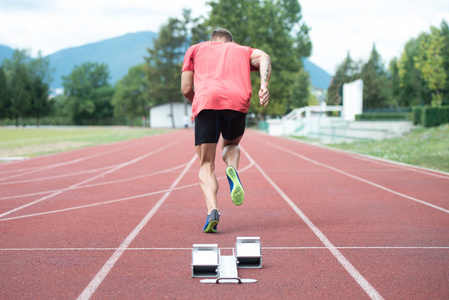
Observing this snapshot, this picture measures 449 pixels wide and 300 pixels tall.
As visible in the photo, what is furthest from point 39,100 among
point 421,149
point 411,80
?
point 421,149

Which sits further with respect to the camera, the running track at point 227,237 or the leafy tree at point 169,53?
the leafy tree at point 169,53

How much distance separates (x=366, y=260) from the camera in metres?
3.92

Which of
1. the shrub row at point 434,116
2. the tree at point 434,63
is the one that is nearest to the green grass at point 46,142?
the shrub row at point 434,116

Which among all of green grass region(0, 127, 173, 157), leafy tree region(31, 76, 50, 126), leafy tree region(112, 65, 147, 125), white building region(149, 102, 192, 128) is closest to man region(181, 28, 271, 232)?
green grass region(0, 127, 173, 157)

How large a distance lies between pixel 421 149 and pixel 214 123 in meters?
13.5

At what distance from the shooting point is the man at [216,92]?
4570 mm

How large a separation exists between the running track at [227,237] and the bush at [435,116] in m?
14.8

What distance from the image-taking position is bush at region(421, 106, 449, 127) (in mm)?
22953

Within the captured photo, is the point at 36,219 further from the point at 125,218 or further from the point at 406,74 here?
the point at 406,74

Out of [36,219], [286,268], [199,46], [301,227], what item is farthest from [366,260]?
Answer: [36,219]

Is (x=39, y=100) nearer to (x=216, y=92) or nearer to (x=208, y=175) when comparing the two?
(x=208, y=175)

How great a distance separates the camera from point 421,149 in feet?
53.9

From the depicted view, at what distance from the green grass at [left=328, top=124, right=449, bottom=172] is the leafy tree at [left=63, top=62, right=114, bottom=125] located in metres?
80.1

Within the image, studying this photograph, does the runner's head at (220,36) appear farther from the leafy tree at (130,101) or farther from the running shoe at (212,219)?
the leafy tree at (130,101)
